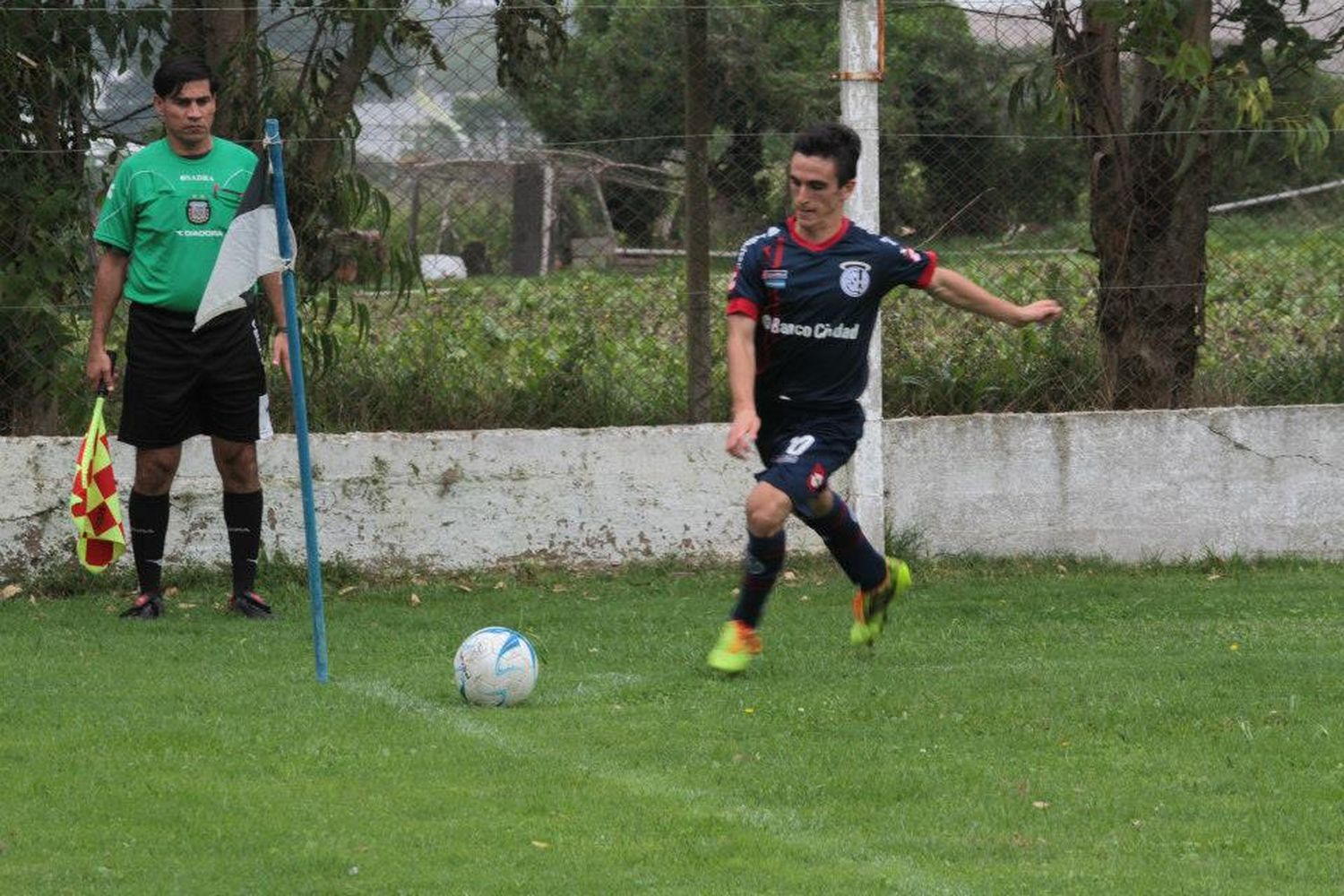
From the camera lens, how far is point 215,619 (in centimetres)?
852

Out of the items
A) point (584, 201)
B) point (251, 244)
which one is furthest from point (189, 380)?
point (584, 201)

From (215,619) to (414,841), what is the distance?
12.6 ft

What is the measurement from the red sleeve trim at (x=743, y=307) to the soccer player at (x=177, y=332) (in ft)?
6.55

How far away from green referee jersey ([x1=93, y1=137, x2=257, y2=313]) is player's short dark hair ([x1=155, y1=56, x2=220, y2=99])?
0.89ft

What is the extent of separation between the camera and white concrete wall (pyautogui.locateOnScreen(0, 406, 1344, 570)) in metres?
9.57

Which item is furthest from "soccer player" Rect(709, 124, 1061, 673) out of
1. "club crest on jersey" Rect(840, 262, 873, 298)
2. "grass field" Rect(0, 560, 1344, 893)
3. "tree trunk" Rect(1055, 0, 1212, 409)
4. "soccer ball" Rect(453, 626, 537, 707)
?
"tree trunk" Rect(1055, 0, 1212, 409)

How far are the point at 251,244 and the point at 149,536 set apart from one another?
6.82 ft

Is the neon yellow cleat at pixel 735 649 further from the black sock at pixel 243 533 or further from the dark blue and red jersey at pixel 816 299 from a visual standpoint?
the black sock at pixel 243 533

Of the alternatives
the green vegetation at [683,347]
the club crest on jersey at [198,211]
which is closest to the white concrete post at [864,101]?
the green vegetation at [683,347]

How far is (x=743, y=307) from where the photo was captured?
278 inches

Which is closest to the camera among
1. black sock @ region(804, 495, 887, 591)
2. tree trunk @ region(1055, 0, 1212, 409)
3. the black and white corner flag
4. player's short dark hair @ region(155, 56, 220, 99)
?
the black and white corner flag

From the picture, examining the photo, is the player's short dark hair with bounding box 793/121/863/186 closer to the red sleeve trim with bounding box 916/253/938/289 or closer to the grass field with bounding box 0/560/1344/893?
the red sleeve trim with bounding box 916/253/938/289

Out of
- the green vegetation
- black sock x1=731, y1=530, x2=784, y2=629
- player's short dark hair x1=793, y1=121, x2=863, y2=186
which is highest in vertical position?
player's short dark hair x1=793, y1=121, x2=863, y2=186

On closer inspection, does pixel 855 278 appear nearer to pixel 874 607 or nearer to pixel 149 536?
pixel 874 607
